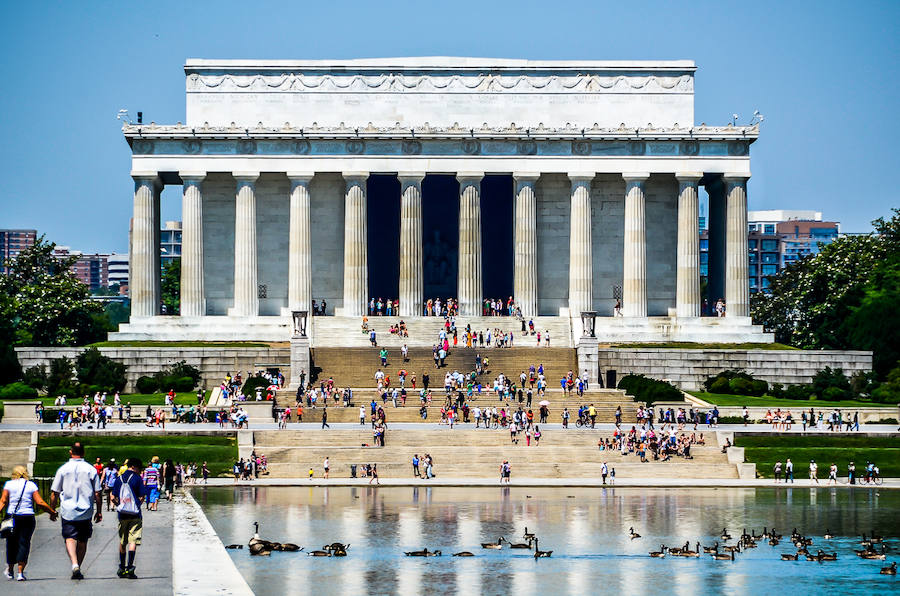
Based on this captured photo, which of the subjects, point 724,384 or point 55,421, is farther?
point 724,384

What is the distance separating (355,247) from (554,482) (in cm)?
4205

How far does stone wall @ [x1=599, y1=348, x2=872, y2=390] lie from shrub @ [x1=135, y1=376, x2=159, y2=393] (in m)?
28.3

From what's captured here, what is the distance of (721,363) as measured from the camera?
330 ft

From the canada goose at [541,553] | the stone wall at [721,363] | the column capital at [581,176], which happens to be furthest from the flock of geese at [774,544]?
the column capital at [581,176]

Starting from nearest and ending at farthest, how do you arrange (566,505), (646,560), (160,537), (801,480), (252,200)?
(160,537) → (646,560) → (566,505) → (801,480) → (252,200)

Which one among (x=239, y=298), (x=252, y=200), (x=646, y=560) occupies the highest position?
(x=252, y=200)

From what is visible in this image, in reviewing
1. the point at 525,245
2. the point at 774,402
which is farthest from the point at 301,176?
the point at 774,402

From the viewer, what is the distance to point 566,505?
64062 millimetres

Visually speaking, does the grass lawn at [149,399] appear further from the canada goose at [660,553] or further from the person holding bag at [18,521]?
the person holding bag at [18,521]

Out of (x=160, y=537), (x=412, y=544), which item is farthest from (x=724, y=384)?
(x=160, y=537)

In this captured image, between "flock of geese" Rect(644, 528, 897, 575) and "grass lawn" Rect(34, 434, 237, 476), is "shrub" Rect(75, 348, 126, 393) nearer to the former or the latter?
"grass lawn" Rect(34, 434, 237, 476)

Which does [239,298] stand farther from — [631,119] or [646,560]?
[646,560]

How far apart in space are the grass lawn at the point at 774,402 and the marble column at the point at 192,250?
3716 cm

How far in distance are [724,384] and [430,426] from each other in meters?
22.9
